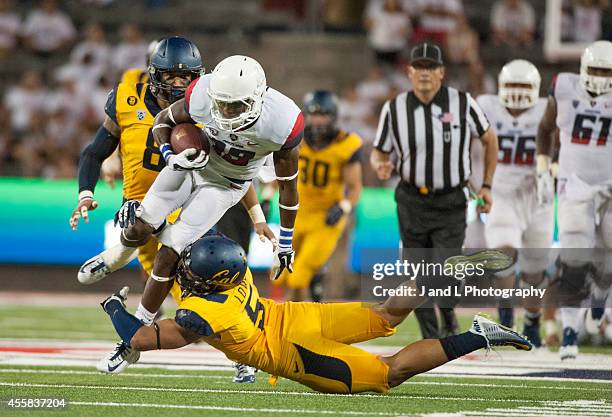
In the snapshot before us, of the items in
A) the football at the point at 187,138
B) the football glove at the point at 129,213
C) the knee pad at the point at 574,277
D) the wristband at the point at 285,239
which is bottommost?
the knee pad at the point at 574,277

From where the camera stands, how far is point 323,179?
8836 millimetres

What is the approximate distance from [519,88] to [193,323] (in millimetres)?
3702

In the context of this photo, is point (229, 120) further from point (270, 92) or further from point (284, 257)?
point (284, 257)

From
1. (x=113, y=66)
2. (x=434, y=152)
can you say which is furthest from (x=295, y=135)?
(x=113, y=66)

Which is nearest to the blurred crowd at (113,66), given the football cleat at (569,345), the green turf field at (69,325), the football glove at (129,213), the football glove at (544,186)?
the green turf field at (69,325)

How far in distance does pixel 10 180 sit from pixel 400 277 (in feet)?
20.5

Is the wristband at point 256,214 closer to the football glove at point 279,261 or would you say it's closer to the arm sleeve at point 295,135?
the football glove at point 279,261

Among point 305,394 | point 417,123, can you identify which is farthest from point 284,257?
point 417,123

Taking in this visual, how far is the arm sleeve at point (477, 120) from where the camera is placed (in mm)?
7102

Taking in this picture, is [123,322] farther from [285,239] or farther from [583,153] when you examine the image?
[583,153]

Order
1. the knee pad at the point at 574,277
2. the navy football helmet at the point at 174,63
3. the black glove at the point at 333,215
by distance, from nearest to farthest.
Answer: the navy football helmet at the point at 174,63 < the knee pad at the point at 574,277 < the black glove at the point at 333,215

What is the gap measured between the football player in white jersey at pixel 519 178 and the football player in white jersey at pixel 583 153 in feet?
1.36

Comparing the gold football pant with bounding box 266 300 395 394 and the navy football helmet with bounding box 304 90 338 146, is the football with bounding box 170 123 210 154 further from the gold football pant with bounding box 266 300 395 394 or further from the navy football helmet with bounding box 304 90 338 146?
the navy football helmet with bounding box 304 90 338 146

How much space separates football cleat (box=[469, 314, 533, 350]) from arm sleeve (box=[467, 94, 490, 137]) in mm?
2197
